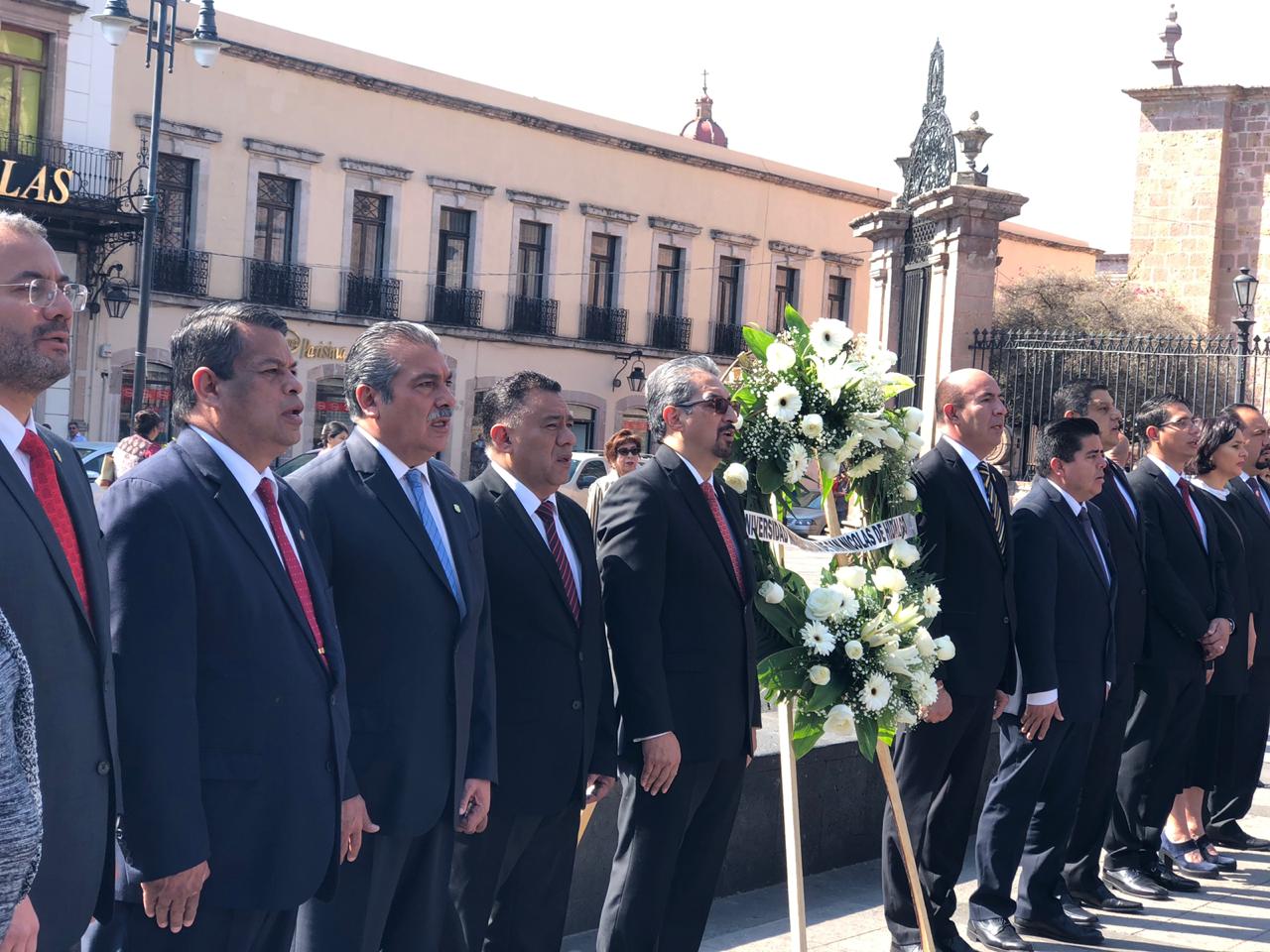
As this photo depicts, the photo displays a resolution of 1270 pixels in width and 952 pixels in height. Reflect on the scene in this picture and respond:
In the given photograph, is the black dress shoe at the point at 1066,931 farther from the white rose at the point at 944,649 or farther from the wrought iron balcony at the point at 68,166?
the wrought iron balcony at the point at 68,166

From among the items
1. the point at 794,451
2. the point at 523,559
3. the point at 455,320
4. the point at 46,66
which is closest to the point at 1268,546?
the point at 794,451

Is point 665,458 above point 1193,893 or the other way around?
above

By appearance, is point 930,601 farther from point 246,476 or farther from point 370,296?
point 370,296

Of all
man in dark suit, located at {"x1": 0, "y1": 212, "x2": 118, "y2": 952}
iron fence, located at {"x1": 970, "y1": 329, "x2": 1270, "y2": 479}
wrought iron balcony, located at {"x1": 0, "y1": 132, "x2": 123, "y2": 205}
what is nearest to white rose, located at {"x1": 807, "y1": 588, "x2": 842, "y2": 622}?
man in dark suit, located at {"x1": 0, "y1": 212, "x2": 118, "y2": 952}

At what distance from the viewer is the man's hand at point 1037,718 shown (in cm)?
602

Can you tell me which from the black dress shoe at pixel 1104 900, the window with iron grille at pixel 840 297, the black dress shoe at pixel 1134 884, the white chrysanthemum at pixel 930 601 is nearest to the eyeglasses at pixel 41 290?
the white chrysanthemum at pixel 930 601

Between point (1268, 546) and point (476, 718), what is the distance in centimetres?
563

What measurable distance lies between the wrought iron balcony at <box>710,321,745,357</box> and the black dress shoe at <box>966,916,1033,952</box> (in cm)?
3446

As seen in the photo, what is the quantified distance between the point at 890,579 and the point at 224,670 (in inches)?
104

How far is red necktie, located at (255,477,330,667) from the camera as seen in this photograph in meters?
3.54

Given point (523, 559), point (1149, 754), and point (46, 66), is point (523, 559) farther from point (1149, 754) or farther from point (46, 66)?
point (46, 66)

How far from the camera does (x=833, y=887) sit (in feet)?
22.1

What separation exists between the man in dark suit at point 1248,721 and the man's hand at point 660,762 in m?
4.48

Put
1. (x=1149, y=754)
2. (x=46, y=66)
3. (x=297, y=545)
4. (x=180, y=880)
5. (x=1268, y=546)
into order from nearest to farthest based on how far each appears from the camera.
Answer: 1. (x=180, y=880)
2. (x=297, y=545)
3. (x=1149, y=754)
4. (x=1268, y=546)
5. (x=46, y=66)
